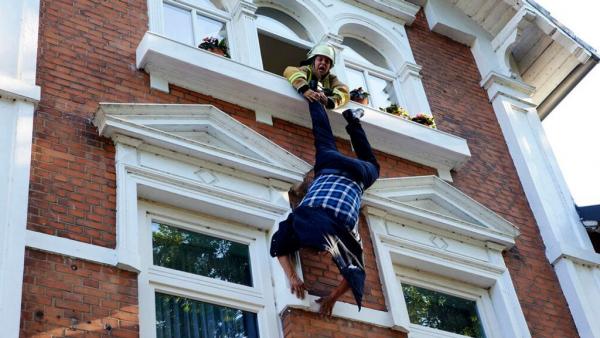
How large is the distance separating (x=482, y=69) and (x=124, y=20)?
4.74 metres

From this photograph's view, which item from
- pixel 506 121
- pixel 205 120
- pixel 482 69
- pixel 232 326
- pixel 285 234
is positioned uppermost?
pixel 482 69

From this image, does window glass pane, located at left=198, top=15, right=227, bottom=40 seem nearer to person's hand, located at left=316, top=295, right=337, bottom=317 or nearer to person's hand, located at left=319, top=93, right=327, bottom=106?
person's hand, located at left=319, top=93, right=327, bottom=106

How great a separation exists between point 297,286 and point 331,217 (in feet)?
2.11

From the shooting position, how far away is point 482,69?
13.1 m

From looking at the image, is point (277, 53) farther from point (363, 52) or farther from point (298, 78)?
A: point (298, 78)

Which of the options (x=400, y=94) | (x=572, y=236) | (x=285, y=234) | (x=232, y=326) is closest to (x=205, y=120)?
(x=285, y=234)

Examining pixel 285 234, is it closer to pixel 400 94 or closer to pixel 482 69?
pixel 400 94

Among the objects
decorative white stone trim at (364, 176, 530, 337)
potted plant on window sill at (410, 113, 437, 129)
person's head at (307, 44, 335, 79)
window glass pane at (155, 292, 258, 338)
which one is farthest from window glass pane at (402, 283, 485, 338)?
person's head at (307, 44, 335, 79)

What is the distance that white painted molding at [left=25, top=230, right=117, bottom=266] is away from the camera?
25.4 ft

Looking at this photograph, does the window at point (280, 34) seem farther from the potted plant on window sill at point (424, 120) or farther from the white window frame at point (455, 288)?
the white window frame at point (455, 288)

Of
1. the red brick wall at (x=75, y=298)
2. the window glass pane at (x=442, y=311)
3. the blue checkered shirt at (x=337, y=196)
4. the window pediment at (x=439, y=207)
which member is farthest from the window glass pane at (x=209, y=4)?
the red brick wall at (x=75, y=298)

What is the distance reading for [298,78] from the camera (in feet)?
34.5

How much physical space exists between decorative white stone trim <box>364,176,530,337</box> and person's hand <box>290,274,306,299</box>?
1.06 meters

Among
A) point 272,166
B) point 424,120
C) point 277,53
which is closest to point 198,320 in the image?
point 272,166
